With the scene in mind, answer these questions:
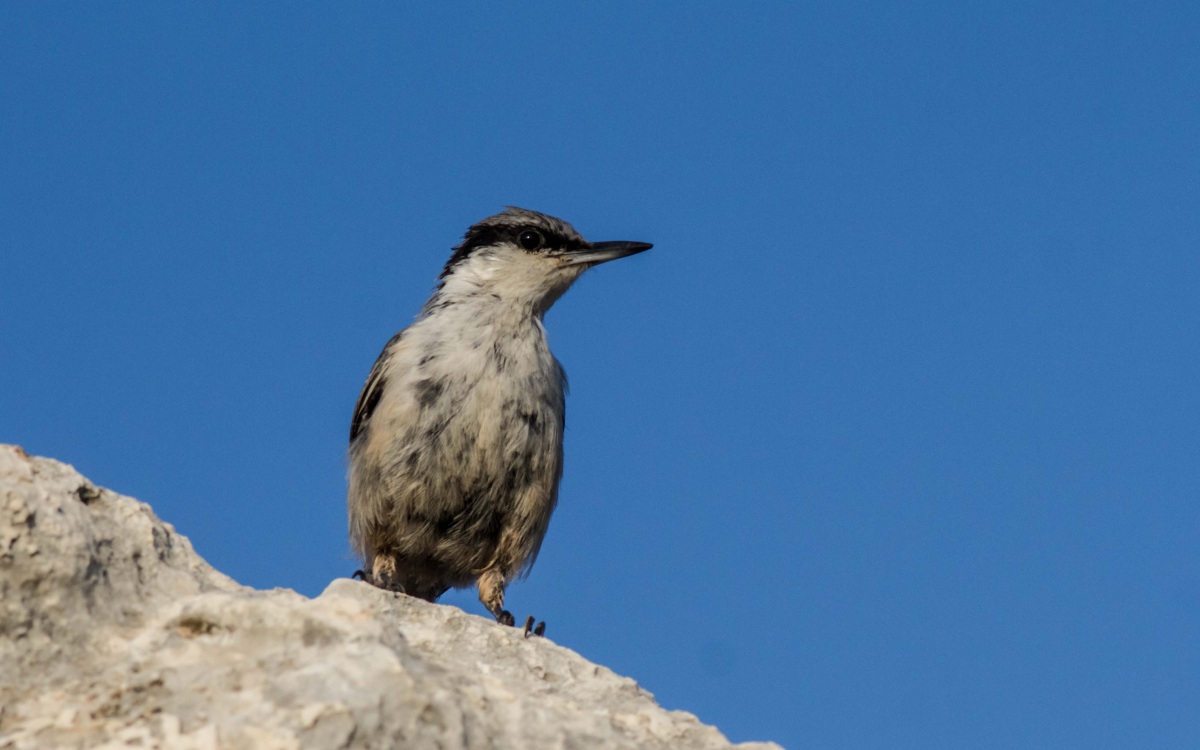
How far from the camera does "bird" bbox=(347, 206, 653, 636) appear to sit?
784 cm

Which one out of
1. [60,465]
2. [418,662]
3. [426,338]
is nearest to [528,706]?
[418,662]

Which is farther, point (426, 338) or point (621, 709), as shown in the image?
point (426, 338)

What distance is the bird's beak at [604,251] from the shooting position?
9047 millimetres

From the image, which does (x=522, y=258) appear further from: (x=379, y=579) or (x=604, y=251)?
(x=379, y=579)

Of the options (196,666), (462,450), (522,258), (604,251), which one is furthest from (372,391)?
(196,666)

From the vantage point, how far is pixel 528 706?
3.97m

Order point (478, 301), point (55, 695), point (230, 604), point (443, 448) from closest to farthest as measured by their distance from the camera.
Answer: point (55, 695)
point (230, 604)
point (443, 448)
point (478, 301)

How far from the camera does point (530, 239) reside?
355 inches

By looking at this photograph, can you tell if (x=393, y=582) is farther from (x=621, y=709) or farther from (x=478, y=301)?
(x=621, y=709)

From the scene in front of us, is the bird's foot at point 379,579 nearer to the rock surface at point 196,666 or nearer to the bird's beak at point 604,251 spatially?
the bird's beak at point 604,251

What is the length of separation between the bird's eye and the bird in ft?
1.38

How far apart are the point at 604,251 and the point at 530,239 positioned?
497 mm

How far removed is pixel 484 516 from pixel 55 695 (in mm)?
4416

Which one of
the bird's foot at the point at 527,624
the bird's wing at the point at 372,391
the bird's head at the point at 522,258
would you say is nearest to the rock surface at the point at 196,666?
the bird's foot at the point at 527,624
